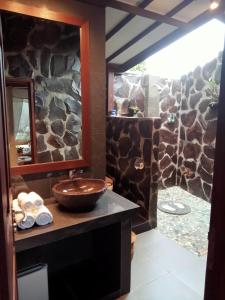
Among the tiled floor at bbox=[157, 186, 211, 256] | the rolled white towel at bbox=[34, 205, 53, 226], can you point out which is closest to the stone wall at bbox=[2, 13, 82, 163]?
the rolled white towel at bbox=[34, 205, 53, 226]

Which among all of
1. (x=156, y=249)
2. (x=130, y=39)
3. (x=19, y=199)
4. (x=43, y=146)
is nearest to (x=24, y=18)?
(x=43, y=146)

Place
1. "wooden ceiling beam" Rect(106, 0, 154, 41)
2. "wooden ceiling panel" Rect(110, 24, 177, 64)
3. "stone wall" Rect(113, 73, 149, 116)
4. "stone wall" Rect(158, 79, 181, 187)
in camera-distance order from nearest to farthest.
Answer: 1. "wooden ceiling beam" Rect(106, 0, 154, 41)
2. "wooden ceiling panel" Rect(110, 24, 177, 64)
3. "stone wall" Rect(113, 73, 149, 116)
4. "stone wall" Rect(158, 79, 181, 187)

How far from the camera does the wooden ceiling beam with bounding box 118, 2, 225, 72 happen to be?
265cm

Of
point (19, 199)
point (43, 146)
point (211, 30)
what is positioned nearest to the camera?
point (19, 199)

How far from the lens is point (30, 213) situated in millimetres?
1614

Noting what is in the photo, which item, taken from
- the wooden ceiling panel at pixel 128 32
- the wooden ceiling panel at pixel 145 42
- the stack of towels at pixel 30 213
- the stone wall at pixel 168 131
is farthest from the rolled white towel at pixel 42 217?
the stone wall at pixel 168 131

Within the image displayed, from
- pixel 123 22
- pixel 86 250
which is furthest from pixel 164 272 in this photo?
pixel 123 22

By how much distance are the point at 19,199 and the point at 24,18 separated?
1.40 metres

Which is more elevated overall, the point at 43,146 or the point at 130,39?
the point at 130,39

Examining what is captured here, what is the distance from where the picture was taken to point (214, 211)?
0.70m

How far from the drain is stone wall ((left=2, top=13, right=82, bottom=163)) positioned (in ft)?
7.12

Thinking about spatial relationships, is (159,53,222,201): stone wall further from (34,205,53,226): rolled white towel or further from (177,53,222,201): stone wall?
(34,205,53,226): rolled white towel

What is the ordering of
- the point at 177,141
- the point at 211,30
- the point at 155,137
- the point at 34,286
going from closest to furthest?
1. the point at 34,286
2. the point at 155,137
3. the point at 211,30
4. the point at 177,141

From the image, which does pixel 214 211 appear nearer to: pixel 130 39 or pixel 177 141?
pixel 130 39
